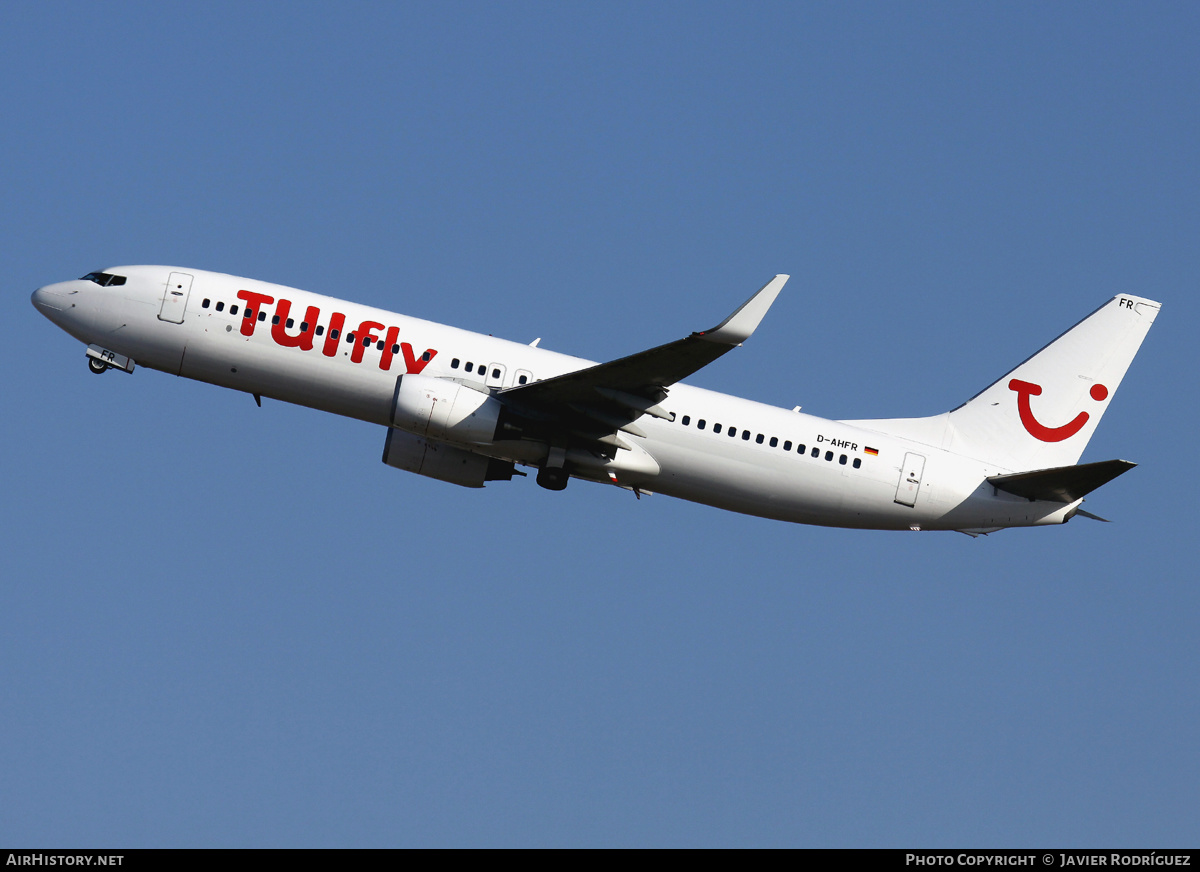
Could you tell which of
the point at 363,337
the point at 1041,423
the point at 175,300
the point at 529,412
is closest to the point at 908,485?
the point at 1041,423

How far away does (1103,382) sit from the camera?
41.2 metres

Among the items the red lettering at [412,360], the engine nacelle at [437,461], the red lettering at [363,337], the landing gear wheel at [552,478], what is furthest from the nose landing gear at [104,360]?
the landing gear wheel at [552,478]

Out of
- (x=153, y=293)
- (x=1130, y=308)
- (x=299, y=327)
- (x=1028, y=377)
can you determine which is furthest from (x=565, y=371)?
(x=1130, y=308)

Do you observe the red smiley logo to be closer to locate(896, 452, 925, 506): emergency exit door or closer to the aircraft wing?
locate(896, 452, 925, 506): emergency exit door

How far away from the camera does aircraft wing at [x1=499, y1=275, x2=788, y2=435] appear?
31.8 metres

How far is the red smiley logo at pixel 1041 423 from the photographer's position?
4084 centimetres

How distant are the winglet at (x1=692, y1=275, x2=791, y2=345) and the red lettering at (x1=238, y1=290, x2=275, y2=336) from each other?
12.8 meters

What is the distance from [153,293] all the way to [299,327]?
4.56 m

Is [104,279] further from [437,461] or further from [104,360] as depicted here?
[437,461]

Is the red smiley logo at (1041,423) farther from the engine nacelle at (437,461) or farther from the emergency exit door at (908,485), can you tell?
the engine nacelle at (437,461)

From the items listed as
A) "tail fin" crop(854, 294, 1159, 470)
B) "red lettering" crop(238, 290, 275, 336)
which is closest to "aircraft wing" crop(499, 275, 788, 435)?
"red lettering" crop(238, 290, 275, 336)

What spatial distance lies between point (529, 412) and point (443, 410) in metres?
2.44

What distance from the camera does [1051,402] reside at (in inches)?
1620

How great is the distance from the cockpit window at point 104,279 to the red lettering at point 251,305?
3904 millimetres
